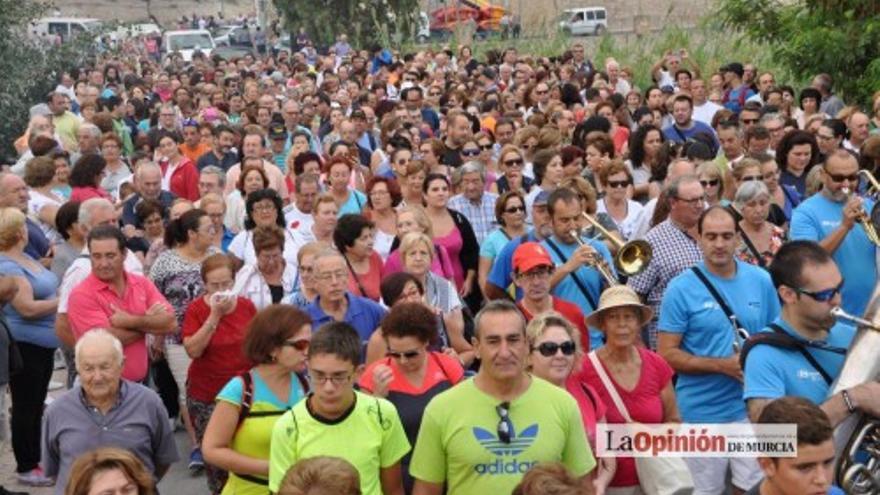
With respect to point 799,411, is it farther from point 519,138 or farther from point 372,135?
point 372,135

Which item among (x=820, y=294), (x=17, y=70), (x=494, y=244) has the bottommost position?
(x=17, y=70)

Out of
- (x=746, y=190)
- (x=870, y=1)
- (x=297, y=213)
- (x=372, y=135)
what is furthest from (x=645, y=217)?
(x=870, y=1)

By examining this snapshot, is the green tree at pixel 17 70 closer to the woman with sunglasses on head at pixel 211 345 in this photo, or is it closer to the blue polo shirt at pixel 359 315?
the woman with sunglasses on head at pixel 211 345

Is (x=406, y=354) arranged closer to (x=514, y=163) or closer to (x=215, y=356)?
(x=215, y=356)

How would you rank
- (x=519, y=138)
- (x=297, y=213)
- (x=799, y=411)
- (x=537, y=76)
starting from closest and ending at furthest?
(x=799, y=411), (x=297, y=213), (x=519, y=138), (x=537, y=76)

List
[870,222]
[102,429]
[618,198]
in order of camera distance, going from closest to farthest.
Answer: [102,429], [870,222], [618,198]

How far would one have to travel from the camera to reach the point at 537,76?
2272cm

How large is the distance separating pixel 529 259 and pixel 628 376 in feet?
4.51

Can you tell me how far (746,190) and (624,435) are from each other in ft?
9.84

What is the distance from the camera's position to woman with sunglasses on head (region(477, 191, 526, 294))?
10.3 metres

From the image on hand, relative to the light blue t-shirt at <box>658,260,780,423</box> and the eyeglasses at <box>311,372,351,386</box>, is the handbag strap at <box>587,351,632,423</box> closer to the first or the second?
the light blue t-shirt at <box>658,260,780,423</box>

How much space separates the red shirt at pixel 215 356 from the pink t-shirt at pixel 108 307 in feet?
0.65

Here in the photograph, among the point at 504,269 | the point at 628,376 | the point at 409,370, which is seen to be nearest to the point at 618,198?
the point at 504,269

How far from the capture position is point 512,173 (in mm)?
12680
